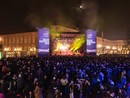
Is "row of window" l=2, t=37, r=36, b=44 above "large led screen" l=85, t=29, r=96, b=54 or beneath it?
above

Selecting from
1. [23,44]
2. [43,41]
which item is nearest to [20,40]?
[23,44]

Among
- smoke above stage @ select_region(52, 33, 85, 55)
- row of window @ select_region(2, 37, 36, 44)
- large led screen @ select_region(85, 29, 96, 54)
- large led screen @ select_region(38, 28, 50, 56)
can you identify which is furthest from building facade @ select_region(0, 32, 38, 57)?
large led screen @ select_region(38, 28, 50, 56)

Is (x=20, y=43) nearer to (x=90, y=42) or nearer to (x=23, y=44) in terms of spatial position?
(x=23, y=44)

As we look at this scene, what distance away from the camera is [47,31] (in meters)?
52.3

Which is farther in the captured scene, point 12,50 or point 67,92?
point 12,50

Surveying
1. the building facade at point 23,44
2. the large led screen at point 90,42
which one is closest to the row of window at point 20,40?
the building facade at point 23,44

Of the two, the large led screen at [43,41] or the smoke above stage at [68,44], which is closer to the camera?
the large led screen at [43,41]

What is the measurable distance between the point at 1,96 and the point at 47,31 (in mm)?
42017

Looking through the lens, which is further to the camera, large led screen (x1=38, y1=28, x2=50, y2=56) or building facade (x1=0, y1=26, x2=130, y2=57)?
building facade (x1=0, y1=26, x2=130, y2=57)

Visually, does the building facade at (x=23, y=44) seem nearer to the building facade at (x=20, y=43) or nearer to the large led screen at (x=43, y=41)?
the building facade at (x=20, y=43)

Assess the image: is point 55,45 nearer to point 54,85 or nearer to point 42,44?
point 42,44

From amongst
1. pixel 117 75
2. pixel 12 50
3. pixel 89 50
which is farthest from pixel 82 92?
pixel 12 50

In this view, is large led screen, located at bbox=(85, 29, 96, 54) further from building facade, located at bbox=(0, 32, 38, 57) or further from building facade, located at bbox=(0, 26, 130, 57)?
building facade, located at bbox=(0, 32, 38, 57)

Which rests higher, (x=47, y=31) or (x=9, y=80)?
(x=47, y=31)
